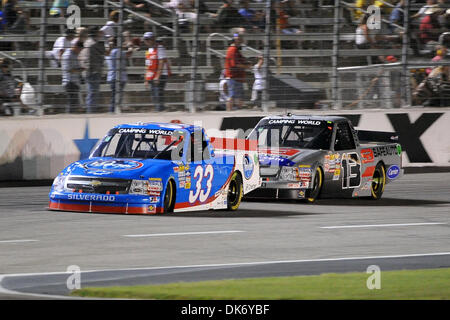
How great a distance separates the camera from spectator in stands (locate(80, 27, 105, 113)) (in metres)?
18.7

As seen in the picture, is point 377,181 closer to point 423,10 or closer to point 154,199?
point 154,199

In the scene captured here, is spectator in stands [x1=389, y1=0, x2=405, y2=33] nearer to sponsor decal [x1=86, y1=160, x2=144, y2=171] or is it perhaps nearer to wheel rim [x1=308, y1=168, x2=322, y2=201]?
wheel rim [x1=308, y1=168, x2=322, y2=201]

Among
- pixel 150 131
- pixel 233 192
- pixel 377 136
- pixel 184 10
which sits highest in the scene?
pixel 184 10

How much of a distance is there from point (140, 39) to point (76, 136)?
93.7 inches

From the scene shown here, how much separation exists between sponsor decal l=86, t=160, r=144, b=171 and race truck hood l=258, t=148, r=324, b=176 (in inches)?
97.4

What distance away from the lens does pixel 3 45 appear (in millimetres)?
18156

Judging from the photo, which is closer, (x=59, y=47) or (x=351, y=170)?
(x=351, y=170)

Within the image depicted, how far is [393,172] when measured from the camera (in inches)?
685

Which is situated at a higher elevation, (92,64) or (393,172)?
(92,64)

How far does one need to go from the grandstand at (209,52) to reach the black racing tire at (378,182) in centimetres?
374

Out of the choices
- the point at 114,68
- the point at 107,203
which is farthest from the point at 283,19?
the point at 107,203

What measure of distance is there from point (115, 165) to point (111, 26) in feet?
21.2
